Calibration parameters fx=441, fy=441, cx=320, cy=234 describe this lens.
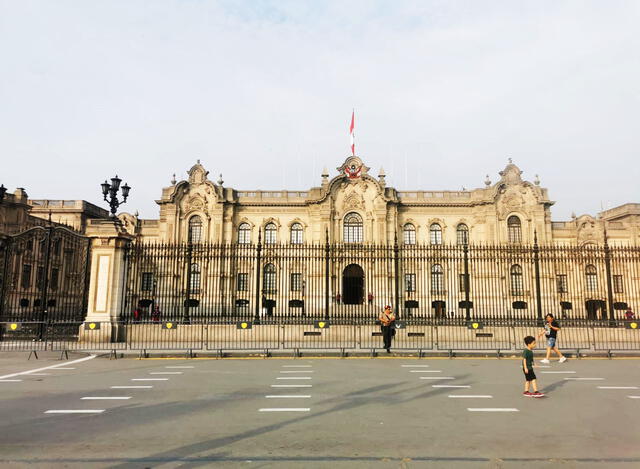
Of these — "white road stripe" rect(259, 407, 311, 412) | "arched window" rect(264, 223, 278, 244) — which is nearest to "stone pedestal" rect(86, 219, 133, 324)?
"white road stripe" rect(259, 407, 311, 412)

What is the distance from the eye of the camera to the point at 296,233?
42188 millimetres

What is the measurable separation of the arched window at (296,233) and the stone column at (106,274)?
24.7 meters

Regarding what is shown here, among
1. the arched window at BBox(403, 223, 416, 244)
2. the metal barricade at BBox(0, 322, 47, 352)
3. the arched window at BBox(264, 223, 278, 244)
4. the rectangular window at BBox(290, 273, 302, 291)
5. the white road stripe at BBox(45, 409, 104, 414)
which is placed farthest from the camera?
the arched window at BBox(264, 223, 278, 244)

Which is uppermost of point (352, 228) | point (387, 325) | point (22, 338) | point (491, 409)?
point (352, 228)

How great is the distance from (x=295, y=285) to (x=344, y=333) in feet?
70.2

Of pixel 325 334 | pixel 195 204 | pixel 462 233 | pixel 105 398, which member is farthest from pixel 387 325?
pixel 195 204

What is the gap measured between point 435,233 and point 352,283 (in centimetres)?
947

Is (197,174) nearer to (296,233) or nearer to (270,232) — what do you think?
(270,232)

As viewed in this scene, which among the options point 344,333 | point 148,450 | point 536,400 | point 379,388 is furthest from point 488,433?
point 344,333

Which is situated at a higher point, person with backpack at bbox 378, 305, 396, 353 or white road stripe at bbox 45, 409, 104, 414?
person with backpack at bbox 378, 305, 396, 353

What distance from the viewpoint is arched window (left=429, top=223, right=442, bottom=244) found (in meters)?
42.3

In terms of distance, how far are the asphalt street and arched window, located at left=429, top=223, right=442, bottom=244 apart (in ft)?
100

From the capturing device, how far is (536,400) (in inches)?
323

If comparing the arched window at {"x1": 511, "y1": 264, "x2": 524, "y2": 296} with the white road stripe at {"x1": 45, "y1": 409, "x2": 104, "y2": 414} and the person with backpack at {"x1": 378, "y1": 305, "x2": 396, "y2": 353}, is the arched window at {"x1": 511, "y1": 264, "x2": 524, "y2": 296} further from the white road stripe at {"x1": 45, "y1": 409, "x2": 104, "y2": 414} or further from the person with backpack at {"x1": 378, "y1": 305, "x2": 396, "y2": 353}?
the white road stripe at {"x1": 45, "y1": 409, "x2": 104, "y2": 414}
